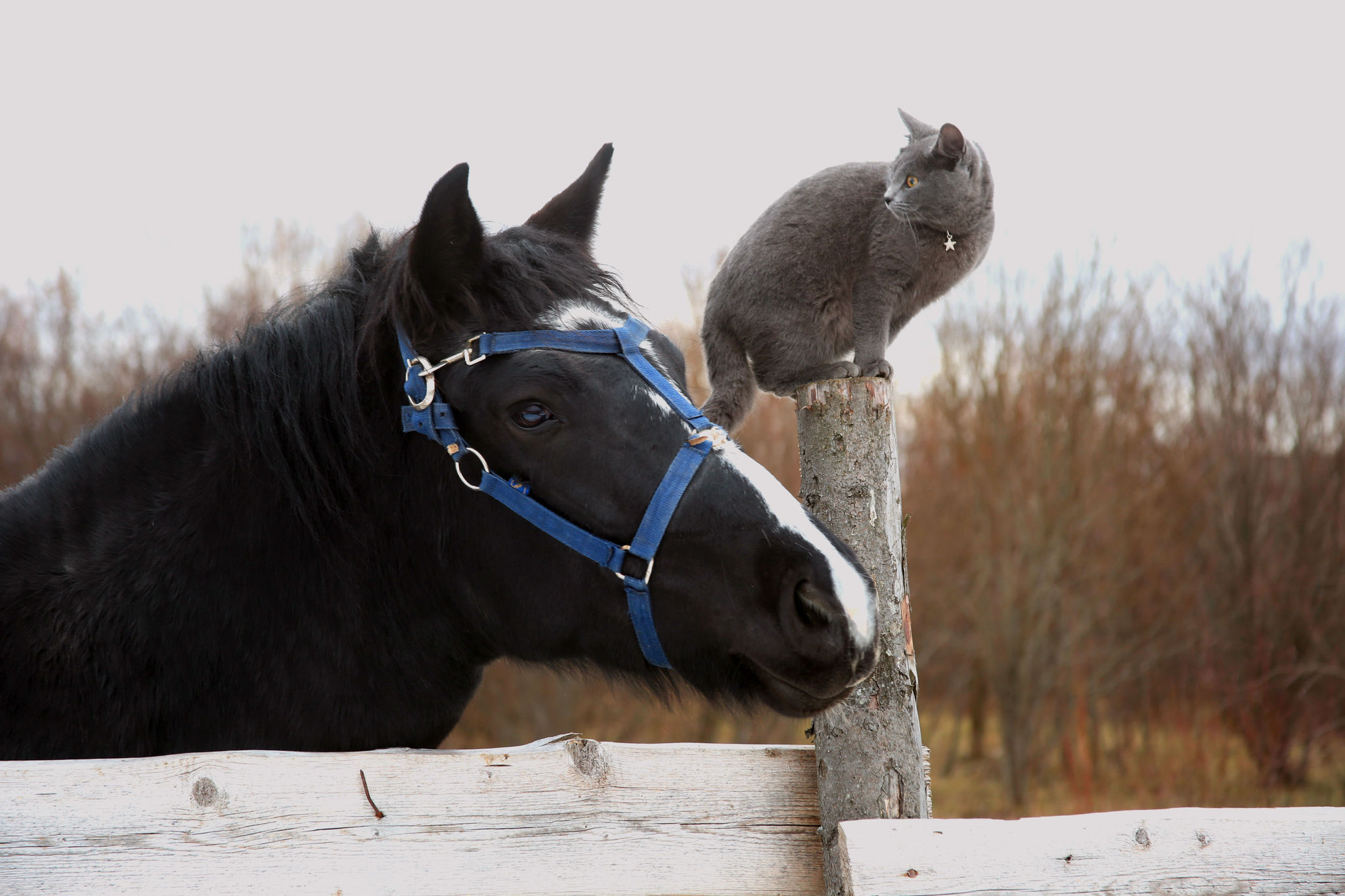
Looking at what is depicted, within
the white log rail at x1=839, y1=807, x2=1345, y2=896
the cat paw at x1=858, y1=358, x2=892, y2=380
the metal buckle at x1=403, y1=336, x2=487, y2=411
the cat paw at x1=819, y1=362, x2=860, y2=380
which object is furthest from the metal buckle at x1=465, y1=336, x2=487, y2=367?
the white log rail at x1=839, y1=807, x2=1345, y2=896

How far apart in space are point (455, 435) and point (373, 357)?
301 millimetres

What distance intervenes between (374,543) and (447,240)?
0.72m

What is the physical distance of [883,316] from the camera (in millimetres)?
2479

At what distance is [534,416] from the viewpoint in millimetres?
1915

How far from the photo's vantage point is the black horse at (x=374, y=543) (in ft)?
6.06

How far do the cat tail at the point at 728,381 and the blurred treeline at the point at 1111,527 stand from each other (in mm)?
9153

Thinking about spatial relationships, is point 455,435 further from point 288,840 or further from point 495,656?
point 288,840

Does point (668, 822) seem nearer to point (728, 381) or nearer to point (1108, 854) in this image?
point (1108, 854)

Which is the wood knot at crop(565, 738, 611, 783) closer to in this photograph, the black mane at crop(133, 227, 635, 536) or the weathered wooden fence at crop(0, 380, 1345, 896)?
the weathered wooden fence at crop(0, 380, 1345, 896)

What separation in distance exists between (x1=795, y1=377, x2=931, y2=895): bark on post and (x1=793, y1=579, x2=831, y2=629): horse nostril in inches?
18.0

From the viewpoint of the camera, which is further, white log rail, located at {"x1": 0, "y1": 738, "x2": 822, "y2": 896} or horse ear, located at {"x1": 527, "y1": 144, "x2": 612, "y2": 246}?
horse ear, located at {"x1": 527, "y1": 144, "x2": 612, "y2": 246}

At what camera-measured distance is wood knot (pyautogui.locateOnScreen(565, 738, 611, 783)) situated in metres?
Answer: 1.98

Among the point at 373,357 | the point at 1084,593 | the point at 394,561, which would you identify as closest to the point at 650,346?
the point at 373,357

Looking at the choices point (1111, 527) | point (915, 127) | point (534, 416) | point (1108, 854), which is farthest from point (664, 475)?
point (1111, 527)
